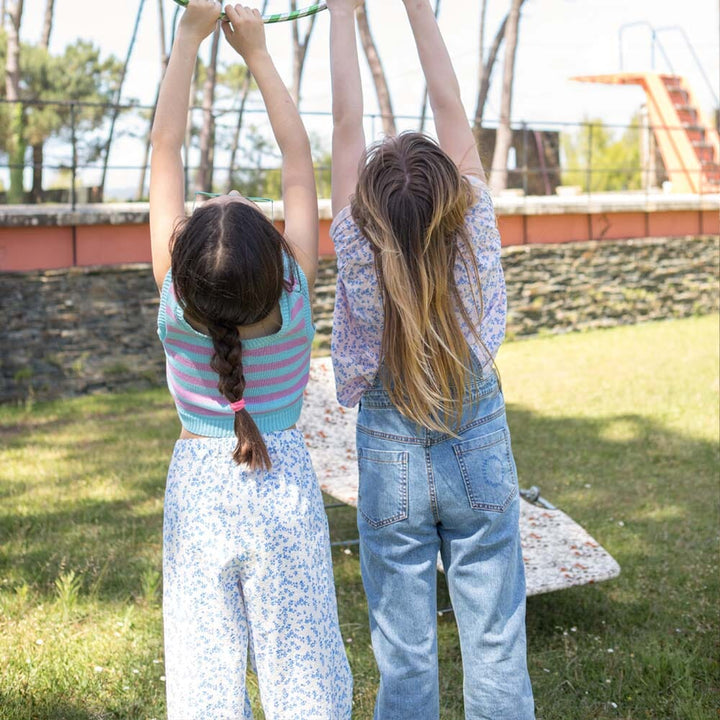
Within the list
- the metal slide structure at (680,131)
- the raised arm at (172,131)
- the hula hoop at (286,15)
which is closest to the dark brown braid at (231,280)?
the raised arm at (172,131)

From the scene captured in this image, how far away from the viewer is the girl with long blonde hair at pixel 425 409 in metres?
1.79

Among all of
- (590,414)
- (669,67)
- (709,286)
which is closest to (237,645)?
(590,414)

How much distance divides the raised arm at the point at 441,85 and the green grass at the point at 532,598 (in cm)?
168

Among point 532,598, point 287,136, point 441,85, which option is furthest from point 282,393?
point 532,598

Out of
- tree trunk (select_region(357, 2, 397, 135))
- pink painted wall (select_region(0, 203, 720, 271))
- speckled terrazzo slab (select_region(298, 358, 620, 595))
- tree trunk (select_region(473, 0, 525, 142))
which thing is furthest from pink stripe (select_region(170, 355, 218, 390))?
tree trunk (select_region(473, 0, 525, 142))

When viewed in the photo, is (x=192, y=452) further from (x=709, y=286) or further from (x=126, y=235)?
(x=709, y=286)

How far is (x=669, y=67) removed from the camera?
14938mm

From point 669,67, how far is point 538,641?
13.7 m

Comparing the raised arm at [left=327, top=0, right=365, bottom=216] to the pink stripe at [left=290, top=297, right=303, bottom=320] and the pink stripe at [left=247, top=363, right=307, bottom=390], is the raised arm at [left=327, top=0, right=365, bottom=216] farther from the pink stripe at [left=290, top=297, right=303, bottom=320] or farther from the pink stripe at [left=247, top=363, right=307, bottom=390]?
the pink stripe at [left=247, top=363, right=307, bottom=390]

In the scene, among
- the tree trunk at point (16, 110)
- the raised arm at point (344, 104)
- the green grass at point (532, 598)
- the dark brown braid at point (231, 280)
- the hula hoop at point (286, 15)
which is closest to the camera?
the dark brown braid at point (231, 280)

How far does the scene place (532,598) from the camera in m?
3.66

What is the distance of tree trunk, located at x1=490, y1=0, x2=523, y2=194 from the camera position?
1244cm

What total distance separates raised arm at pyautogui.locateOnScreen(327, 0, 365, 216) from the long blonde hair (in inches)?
4.7

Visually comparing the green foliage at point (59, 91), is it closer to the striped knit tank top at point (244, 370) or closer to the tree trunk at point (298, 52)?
the tree trunk at point (298, 52)
